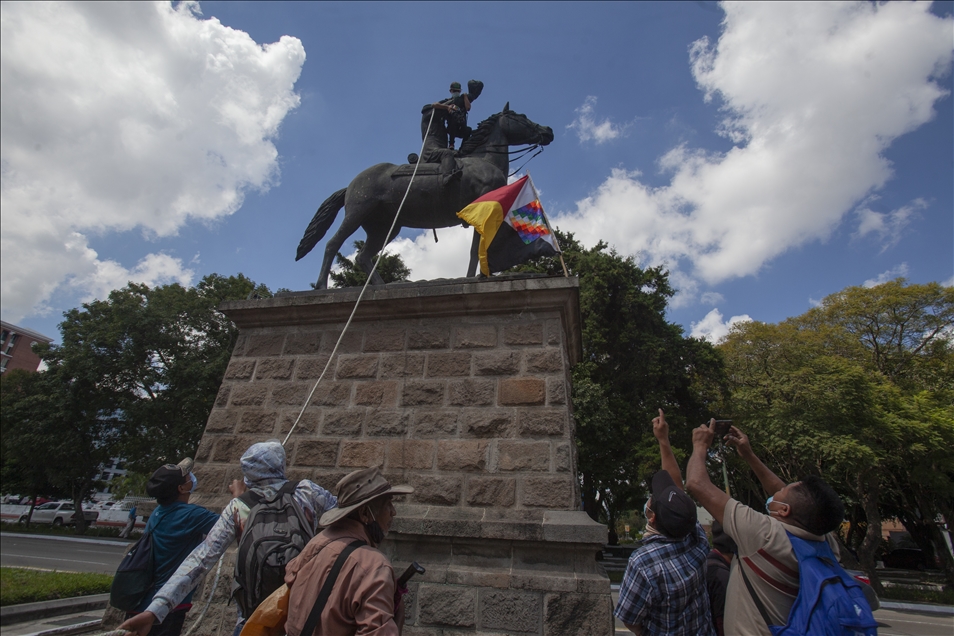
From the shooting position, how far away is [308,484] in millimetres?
2932

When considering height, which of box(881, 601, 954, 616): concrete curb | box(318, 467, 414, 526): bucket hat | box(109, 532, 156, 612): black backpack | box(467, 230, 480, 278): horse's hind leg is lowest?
box(881, 601, 954, 616): concrete curb

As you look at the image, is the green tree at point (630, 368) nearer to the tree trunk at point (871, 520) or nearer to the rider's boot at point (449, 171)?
the tree trunk at point (871, 520)

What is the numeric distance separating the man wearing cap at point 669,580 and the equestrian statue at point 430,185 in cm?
332

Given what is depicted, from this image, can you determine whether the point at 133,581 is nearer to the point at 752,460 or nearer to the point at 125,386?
the point at 752,460

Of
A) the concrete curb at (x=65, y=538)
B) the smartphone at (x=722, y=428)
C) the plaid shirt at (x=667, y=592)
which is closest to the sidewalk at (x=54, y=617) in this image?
the plaid shirt at (x=667, y=592)

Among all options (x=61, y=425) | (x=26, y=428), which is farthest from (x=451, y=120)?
(x=26, y=428)

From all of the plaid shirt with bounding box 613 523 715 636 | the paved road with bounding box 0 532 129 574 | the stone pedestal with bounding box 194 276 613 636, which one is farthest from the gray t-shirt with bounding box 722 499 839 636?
the paved road with bounding box 0 532 129 574

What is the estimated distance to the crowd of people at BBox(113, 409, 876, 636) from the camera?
74.6 inches

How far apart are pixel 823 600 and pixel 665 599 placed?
0.75 meters

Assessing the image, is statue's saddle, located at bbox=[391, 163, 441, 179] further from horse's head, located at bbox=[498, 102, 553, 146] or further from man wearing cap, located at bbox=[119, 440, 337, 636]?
man wearing cap, located at bbox=[119, 440, 337, 636]

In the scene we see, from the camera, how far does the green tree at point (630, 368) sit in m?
18.7

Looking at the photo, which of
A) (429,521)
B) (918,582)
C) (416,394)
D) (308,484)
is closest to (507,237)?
(416,394)

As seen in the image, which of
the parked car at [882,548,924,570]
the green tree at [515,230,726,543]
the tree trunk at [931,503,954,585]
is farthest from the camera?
the parked car at [882,548,924,570]

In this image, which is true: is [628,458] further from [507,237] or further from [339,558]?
[339,558]
